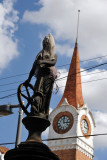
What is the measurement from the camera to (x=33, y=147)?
3.59 metres

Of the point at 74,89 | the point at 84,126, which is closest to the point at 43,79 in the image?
the point at 84,126

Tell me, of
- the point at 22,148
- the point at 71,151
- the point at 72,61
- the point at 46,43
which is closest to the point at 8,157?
the point at 22,148

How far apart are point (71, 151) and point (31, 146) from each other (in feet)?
121

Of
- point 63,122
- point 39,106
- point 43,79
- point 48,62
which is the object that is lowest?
point 39,106

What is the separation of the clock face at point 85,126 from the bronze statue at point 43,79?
37.8 metres

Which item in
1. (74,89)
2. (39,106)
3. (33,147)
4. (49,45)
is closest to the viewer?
(33,147)

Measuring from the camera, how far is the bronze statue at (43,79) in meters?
4.02

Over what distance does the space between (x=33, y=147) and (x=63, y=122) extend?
3830 centimetres

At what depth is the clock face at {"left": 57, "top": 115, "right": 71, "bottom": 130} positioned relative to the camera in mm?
41188

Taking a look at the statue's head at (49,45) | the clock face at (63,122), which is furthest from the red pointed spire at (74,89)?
the statue's head at (49,45)

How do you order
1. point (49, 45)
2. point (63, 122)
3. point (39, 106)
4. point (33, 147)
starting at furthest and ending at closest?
point (63, 122)
point (49, 45)
point (39, 106)
point (33, 147)

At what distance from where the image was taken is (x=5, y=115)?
33.0 feet

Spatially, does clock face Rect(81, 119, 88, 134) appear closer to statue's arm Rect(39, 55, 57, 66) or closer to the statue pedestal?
statue's arm Rect(39, 55, 57, 66)

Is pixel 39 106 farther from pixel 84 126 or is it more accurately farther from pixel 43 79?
pixel 84 126
